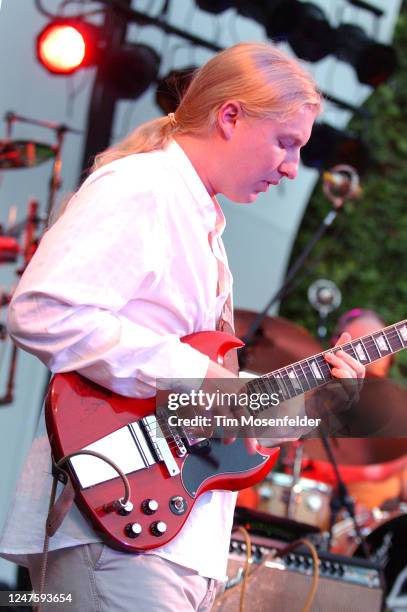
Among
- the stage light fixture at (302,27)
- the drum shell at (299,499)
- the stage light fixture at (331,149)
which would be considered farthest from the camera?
the stage light fixture at (331,149)

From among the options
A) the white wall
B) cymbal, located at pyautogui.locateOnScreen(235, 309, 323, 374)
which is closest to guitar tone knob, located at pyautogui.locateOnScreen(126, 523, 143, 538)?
the white wall

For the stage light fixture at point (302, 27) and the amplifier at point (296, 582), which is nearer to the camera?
the amplifier at point (296, 582)

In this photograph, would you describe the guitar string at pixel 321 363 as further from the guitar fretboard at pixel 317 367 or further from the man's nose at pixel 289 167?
the man's nose at pixel 289 167

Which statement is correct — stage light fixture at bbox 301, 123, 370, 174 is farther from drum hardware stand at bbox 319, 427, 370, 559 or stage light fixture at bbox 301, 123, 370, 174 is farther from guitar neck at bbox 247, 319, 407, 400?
guitar neck at bbox 247, 319, 407, 400

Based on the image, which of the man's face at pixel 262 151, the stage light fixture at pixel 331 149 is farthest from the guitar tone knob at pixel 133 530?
the stage light fixture at pixel 331 149

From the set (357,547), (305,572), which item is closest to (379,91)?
(357,547)

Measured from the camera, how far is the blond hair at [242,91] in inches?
84.5

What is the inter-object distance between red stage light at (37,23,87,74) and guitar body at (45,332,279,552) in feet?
8.49

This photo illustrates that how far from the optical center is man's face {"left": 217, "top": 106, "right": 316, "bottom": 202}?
2.16m

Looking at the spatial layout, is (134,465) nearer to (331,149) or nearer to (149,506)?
(149,506)

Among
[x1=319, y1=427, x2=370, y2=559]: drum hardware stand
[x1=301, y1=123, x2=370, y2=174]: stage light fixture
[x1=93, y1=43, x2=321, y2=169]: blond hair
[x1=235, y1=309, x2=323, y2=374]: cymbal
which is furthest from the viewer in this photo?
[x1=301, y1=123, x2=370, y2=174]: stage light fixture

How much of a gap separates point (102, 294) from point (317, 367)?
0.69 m

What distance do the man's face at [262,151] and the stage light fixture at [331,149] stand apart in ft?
11.2

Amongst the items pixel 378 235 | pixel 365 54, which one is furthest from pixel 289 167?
pixel 378 235
